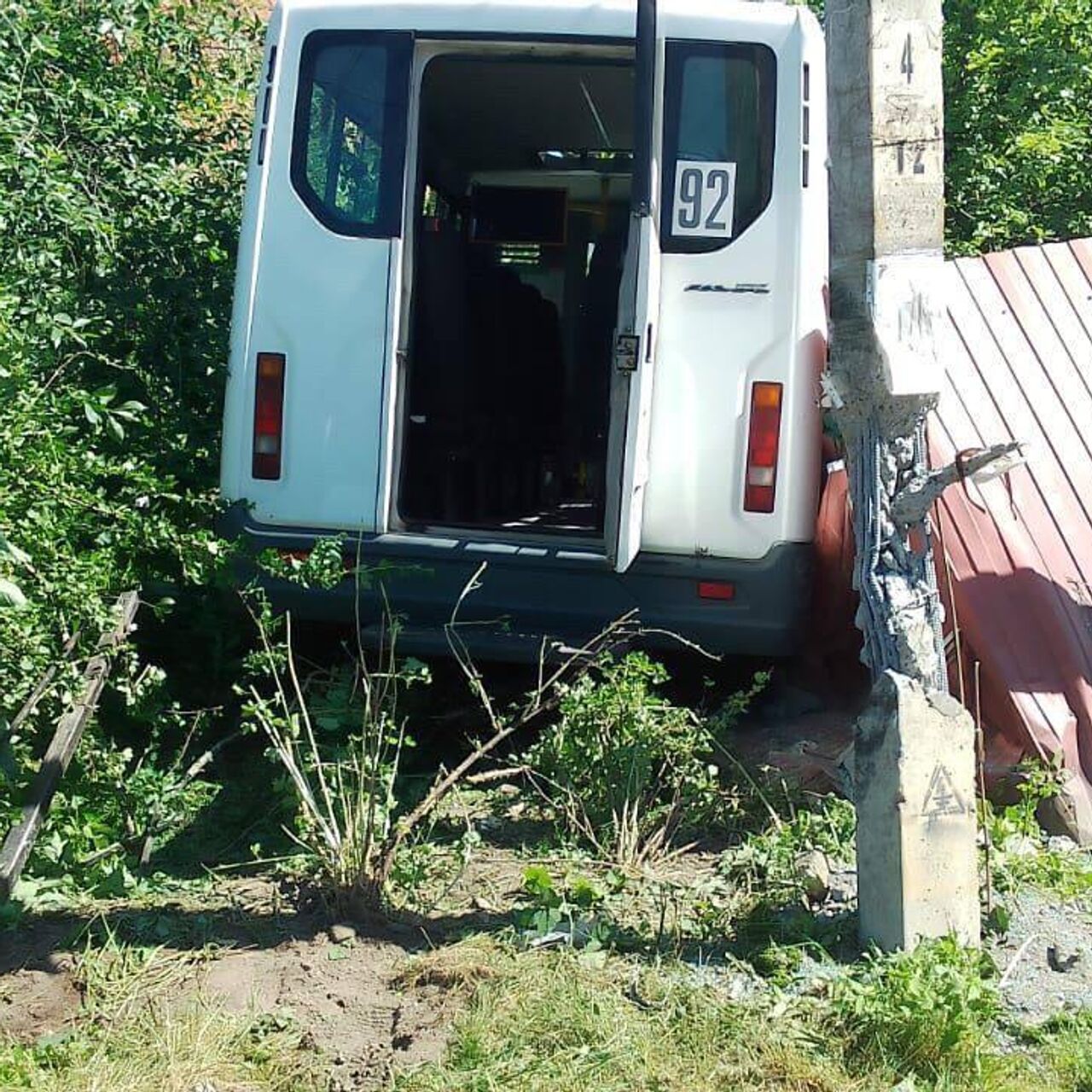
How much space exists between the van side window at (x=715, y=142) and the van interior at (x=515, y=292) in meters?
0.34

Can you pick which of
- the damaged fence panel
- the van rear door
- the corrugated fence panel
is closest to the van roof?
the van rear door

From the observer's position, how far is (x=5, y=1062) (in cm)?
349

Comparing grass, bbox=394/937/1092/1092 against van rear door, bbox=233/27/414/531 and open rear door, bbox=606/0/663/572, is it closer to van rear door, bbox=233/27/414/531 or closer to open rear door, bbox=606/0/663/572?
open rear door, bbox=606/0/663/572

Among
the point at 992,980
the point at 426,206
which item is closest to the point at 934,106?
the point at 992,980

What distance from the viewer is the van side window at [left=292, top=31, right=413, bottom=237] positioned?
5.51 meters

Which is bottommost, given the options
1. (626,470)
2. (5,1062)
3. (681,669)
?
(5,1062)

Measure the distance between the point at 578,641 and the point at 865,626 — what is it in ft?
5.09

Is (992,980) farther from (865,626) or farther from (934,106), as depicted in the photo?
(934,106)

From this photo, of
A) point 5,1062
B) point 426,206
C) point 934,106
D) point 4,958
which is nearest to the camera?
point 5,1062

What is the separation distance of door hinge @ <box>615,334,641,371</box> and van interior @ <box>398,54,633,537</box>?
33.5 inches

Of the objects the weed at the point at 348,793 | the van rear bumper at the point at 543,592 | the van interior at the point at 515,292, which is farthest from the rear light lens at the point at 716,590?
the weed at the point at 348,793

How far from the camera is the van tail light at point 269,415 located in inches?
216

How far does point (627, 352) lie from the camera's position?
17.1 feet

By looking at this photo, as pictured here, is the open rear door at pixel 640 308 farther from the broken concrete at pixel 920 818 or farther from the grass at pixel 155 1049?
the grass at pixel 155 1049
